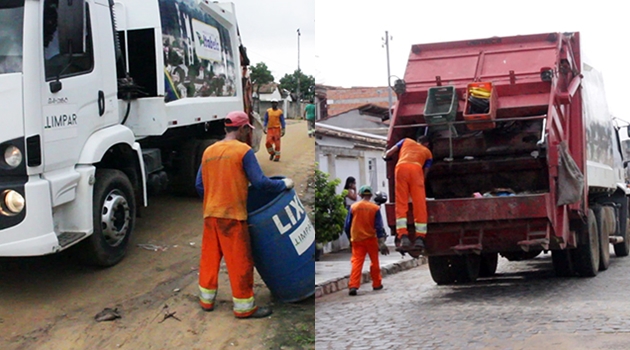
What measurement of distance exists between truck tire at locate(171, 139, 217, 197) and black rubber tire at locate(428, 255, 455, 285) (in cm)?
252

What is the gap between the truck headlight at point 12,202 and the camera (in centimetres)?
511

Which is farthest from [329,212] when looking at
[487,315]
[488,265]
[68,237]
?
[68,237]

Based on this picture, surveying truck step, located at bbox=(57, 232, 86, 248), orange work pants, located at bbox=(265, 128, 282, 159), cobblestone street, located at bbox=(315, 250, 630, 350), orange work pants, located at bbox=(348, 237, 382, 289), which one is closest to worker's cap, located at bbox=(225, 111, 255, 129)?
truck step, located at bbox=(57, 232, 86, 248)

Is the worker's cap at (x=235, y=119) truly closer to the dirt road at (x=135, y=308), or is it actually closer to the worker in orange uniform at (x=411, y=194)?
the dirt road at (x=135, y=308)

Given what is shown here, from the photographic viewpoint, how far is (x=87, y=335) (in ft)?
16.4

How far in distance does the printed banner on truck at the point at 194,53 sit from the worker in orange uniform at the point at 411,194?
2.24 m

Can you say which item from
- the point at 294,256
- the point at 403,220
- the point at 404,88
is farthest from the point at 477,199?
the point at 294,256

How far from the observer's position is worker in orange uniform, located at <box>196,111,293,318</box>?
5.00 m

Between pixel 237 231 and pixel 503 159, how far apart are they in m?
3.43

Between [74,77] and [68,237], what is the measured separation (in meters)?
1.15

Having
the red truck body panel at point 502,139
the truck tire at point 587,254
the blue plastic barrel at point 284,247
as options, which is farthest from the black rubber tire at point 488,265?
the blue plastic barrel at point 284,247

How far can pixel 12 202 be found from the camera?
5.12 metres

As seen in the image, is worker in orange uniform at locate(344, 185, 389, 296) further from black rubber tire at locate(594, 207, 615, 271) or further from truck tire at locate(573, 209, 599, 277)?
black rubber tire at locate(594, 207, 615, 271)

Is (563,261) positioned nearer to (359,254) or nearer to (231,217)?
(359,254)
